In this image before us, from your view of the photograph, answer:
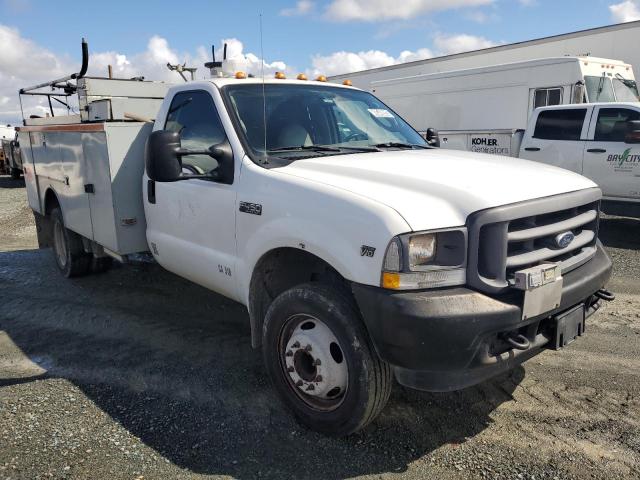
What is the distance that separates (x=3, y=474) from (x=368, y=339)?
203 centimetres

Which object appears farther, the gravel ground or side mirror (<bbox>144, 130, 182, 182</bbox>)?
side mirror (<bbox>144, 130, 182, 182</bbox>)

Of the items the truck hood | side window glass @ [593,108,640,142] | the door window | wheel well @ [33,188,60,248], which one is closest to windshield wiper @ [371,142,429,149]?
the truck hood

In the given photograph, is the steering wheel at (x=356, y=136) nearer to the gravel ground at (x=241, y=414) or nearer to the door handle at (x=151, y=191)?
the door handle at (x=151, y=191)

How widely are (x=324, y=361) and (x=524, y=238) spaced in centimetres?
122

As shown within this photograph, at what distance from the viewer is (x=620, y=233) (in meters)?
9.02

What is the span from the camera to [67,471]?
2.89m

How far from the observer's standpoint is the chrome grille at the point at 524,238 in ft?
8.56

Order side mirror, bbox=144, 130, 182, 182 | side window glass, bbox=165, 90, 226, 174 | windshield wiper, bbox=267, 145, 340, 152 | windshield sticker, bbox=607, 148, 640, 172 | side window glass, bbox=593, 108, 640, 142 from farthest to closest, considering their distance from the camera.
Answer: side window glass, bbox=593, 108, 640, 142 → windshield sticker, bbox=607, 148, 640, 172 → side window glass, bbox=165, 90, 226, 174 → windshield wiper, bbox=267, 145, 340, 152 → side mirror, bbox=144, 130, 182, 182

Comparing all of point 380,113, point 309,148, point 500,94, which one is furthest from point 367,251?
point 500,94

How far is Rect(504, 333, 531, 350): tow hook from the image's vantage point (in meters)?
2.65

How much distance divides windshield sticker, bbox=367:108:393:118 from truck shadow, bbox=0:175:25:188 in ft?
58.6

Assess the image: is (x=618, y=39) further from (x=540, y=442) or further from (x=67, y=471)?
(x=67, y=471)

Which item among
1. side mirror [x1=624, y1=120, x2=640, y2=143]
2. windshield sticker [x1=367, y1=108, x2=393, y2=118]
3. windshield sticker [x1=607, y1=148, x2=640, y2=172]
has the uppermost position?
windshield sticker [x1=367, y1=108, x2=393, y2=118]

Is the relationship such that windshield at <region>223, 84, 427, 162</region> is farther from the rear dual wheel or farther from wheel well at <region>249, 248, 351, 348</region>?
the rear dual wheel
